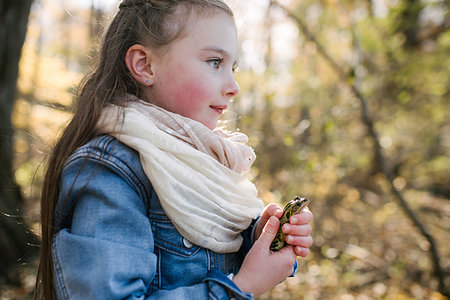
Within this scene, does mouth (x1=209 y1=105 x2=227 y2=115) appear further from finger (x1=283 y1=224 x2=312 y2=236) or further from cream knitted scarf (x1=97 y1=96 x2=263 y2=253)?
finger (x1=283 y1=224 x2=312 y2=236)

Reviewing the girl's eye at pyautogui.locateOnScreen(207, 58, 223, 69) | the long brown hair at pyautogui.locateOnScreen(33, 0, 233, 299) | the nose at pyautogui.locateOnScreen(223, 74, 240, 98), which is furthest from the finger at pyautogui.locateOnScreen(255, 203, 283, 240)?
the long brown hair at pyautogui.locateOnScreen(33, 0, 233, 299)

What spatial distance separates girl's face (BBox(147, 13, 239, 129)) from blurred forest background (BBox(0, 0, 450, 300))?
186 cm

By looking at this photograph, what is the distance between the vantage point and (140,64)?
1322mm

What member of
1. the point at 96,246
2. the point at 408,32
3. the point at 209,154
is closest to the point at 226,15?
the point at 209,154

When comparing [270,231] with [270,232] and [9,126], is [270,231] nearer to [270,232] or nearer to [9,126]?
[270,232]

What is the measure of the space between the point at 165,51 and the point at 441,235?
256 inches

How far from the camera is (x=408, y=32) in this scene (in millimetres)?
7160

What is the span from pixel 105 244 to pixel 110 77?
679mm

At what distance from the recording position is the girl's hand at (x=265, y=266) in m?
1.09

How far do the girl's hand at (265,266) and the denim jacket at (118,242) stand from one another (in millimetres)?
72

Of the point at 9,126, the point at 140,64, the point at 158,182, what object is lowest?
the point at 9,126

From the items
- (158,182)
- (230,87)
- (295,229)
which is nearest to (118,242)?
(158,182)

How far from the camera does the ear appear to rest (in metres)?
1.31

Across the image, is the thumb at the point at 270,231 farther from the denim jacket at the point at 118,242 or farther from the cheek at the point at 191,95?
the cheek at the point at 191,95
